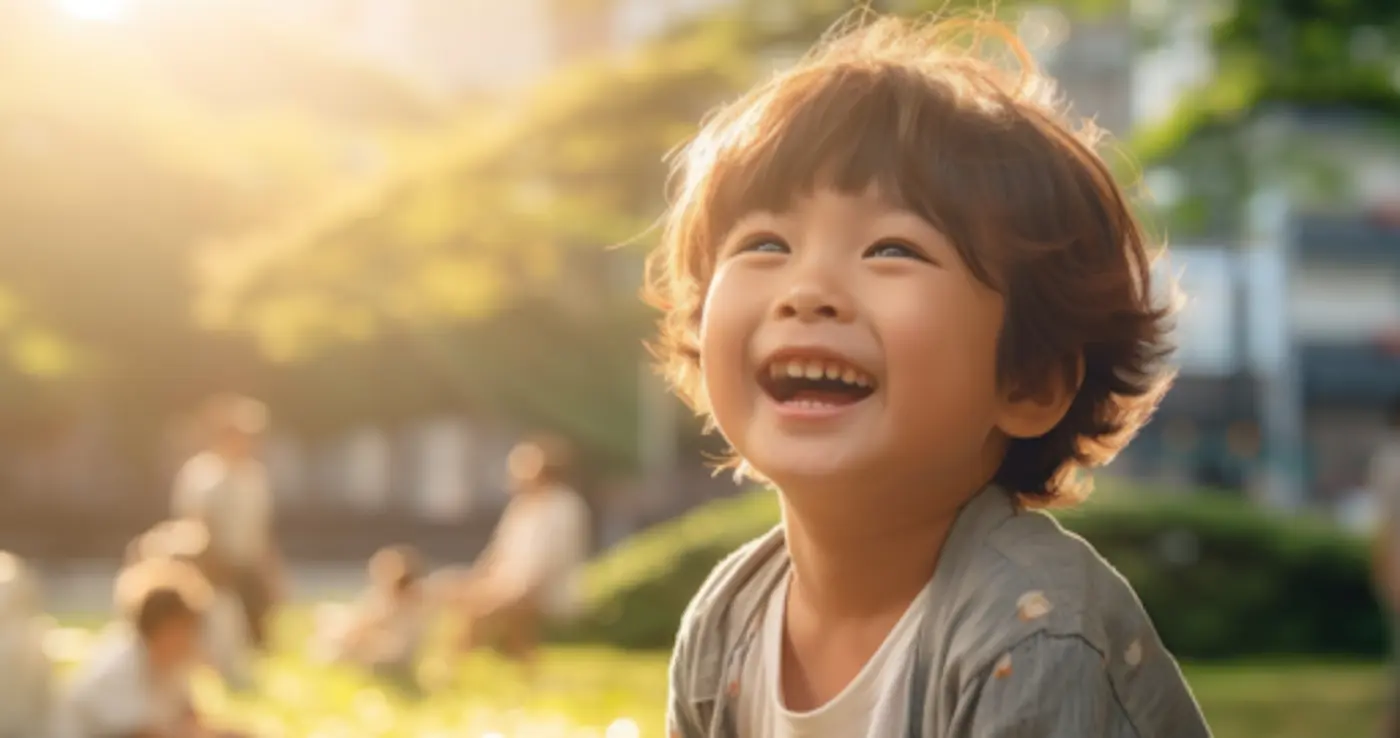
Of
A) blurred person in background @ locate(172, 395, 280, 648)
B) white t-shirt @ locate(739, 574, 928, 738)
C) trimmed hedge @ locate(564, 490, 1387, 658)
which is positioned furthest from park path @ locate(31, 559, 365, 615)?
white t-shirt @ locate(739, 574, 928, 738)

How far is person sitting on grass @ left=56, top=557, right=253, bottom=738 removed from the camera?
20.0ft

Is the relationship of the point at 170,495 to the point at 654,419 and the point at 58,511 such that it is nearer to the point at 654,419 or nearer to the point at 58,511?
the point at 58,511

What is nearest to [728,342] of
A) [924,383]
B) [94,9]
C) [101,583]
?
[924,383]

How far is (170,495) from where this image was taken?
83.6ft

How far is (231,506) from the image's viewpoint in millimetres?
10102

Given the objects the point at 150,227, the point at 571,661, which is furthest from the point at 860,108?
the point at 150,227

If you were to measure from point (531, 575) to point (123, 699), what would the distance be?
4716 millimetres

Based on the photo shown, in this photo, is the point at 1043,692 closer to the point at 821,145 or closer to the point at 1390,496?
the point at 821,145

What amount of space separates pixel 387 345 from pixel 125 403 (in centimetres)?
364

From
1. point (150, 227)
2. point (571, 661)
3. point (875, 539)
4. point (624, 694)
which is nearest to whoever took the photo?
point (875, 539)

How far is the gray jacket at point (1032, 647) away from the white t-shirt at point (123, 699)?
4.59 m

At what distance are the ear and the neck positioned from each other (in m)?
0.11

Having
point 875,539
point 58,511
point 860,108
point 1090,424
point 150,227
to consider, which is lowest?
point 875,539

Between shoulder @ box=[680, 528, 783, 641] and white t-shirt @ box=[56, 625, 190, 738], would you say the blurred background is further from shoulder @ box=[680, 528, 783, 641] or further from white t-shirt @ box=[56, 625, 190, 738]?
white t-shirt @ box=[56, 625, 190, 738]
